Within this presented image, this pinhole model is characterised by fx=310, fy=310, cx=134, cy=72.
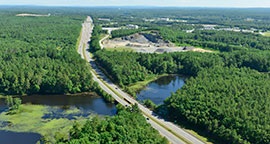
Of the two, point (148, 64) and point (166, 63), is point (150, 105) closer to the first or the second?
point (148, 64)

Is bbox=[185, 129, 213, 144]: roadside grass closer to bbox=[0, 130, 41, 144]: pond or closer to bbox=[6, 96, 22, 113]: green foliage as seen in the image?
bbox=[0, 130, 41, 144]: pond

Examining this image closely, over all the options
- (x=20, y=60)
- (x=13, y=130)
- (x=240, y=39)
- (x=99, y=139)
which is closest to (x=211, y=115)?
(x=99, y=139)

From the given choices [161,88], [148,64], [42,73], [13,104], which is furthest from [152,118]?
[148,64]

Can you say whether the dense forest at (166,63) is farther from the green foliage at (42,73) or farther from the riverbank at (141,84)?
the green foliage at (42,73)

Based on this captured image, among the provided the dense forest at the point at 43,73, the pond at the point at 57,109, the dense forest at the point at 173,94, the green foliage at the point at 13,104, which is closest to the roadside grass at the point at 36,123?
the pond at the point at 57,109

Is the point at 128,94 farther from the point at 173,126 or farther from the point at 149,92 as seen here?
the point at 173,126

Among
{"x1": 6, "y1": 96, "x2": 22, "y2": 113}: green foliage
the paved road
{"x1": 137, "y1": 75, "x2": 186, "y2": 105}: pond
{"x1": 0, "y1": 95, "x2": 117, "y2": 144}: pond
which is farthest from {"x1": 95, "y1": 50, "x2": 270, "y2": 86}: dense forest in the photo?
{"x1": 6, "y1": 96, "x2": 22, "y2": 113}: green foliage
